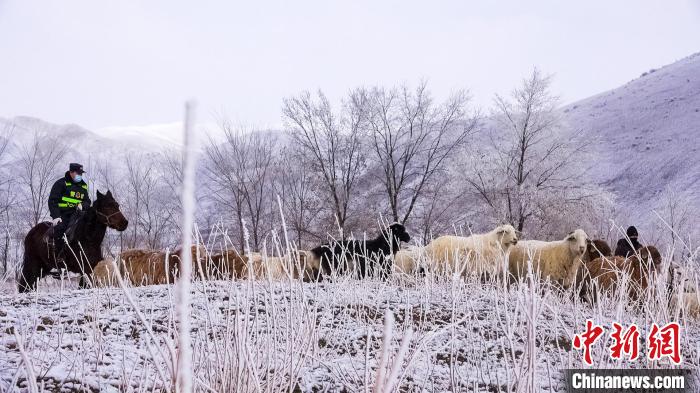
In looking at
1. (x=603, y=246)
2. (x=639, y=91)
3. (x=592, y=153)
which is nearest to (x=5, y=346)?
(x=603, y=246)

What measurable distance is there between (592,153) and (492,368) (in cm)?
2978

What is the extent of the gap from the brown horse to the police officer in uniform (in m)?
0.19

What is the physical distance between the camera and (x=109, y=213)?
26.6 ft

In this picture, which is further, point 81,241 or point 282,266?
point 81,241

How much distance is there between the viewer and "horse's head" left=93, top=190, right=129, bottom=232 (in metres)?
7.99

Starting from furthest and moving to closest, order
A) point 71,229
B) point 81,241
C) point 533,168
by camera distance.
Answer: point 533,168 < point 81,241 < point 71,229

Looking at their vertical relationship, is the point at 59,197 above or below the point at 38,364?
above

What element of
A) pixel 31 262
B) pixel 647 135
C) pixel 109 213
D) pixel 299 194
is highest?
pixel 647 135

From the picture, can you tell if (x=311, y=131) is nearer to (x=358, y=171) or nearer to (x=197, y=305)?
(x=358, y=171)

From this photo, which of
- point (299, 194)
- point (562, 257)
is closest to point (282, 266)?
point (562, 257)

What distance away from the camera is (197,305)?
154 inches

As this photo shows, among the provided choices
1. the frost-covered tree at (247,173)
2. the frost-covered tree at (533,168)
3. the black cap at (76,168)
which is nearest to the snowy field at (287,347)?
the black cap at (76,168)

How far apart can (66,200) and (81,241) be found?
3.90 ft

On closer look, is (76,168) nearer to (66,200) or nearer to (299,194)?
(66,200)
